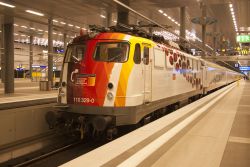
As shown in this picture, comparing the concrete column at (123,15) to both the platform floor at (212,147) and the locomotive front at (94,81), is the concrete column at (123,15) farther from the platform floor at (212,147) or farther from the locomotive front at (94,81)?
the platform floor at (212,147)

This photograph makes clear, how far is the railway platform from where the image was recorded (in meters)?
4.78

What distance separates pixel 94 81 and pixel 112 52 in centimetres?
90

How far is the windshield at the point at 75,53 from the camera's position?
28.2 ft

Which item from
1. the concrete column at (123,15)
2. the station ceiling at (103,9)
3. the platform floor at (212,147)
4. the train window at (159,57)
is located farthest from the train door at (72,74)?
the concrete column at (123,15)

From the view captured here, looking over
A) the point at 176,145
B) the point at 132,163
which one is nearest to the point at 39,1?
the point at 176,145

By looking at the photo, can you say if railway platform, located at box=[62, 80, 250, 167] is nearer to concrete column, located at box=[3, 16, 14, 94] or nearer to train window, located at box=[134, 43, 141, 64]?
train window, located at box=[134, 43, 141, 64]

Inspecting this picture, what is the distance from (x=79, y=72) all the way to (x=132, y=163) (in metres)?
4.29

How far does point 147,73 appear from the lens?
8.77 m

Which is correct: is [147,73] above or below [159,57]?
below

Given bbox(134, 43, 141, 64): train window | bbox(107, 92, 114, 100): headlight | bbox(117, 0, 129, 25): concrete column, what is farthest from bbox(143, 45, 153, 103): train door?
bbox(117, 0, 129, 25): concrete column

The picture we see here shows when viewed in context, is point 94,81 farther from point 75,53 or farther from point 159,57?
point 159,57

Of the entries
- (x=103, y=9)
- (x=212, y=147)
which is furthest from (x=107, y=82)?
(x=103, y=9)

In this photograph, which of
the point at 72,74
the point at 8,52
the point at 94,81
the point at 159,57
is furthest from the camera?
the point at 8,52

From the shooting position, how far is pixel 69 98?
846 centimetres
